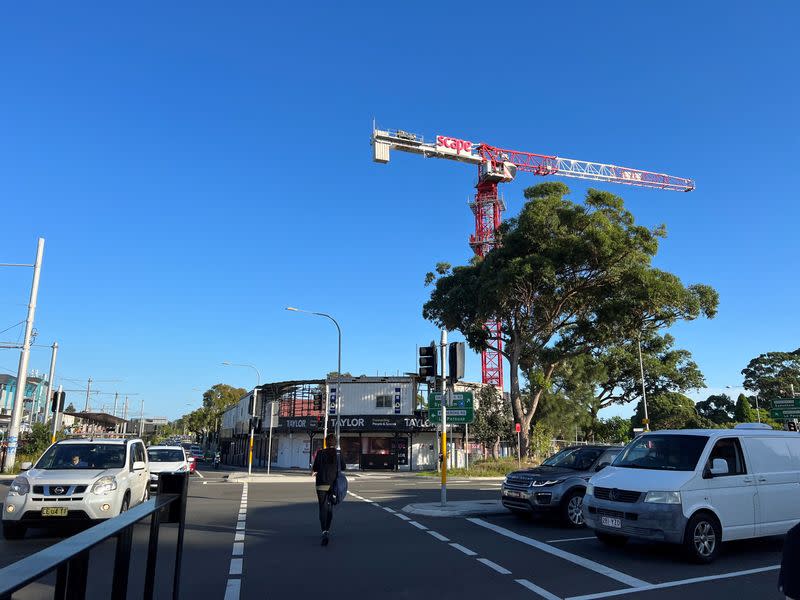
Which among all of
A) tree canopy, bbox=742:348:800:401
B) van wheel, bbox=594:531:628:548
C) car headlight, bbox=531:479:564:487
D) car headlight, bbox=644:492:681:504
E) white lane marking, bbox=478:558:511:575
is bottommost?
white lane marking, bbox=478:558:511:575

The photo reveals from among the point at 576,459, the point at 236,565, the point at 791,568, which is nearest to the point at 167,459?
the point at 236,565

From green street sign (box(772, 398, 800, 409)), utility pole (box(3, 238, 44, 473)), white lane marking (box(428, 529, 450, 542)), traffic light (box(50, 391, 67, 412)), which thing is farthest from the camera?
traffic light (box(50, 391, 67, 412))

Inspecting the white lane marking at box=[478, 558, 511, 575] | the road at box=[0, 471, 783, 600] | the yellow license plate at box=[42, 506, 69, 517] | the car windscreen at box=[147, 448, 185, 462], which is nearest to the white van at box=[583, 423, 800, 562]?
the road at box=[0, 471, 783, 600]

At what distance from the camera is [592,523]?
29.5ft

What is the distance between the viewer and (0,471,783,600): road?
6727 millimetres

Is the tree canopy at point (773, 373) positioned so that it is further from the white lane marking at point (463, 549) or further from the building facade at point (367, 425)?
the white lane marking at point (463, 549)

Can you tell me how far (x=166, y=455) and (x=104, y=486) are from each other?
1080 cm

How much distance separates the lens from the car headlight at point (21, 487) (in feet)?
30.0

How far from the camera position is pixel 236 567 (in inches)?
308

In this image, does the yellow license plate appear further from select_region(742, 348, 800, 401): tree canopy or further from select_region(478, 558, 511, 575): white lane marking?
select_region(742, 348, 800, 401): tree canopy

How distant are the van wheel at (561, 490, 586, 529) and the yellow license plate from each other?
8.87 metres

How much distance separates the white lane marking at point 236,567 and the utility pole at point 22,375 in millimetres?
21338

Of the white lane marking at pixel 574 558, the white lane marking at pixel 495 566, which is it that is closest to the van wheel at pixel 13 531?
the white lane marking at pixel 495 566

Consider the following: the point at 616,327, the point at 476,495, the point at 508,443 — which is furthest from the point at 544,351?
the point at 476,495
